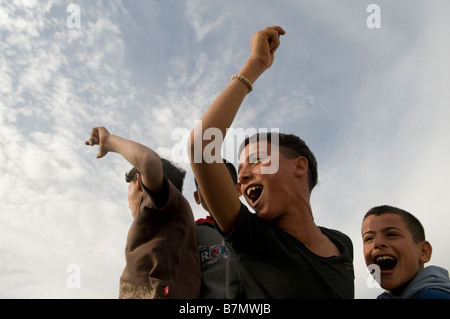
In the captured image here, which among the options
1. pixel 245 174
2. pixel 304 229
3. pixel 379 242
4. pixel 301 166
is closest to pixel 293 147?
pixel 301 166

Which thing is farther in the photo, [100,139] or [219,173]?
[100,139]

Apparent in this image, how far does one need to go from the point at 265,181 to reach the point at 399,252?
1453mm

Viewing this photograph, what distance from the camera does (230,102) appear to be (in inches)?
59.4

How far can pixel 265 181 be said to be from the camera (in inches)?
67.7

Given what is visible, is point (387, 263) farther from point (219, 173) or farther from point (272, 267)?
point (219, 173)

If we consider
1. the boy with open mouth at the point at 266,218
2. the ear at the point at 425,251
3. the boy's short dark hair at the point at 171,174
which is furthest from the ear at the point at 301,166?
the boy's short dark hair at the point at 171,174

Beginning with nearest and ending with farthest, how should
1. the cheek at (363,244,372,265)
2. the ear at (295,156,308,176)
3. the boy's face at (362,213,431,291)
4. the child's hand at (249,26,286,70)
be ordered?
the child's hand at (249,26,286,70) < the ear at (295,156,308,176) < the boy's face at (362,213,431,291) < the cheek at (363,244,372,265)

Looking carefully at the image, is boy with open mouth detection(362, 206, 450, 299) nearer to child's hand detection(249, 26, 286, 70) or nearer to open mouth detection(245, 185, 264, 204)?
open mouth detection(245, 185, 264, 204)

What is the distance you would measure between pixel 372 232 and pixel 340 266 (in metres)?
1.16

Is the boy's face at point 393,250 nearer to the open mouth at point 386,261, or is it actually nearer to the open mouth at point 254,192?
the open mouth at point 386,261

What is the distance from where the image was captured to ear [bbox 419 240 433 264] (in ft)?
8.63

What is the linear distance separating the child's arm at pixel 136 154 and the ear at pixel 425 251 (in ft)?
6.63

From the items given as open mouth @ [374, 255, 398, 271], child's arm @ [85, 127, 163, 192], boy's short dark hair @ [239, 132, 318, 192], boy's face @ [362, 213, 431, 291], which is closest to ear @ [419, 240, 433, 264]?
boy's face @ [362, 213, 431, 291]

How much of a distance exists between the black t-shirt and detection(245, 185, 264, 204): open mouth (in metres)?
0.21
